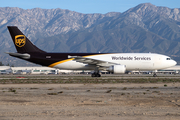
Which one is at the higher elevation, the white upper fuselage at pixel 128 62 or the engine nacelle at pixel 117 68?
the white upper fuselage at pixel 128 62

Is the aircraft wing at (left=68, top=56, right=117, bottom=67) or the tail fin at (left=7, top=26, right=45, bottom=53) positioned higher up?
the tail fin at (left=7, top=26, right=45, bottom=53)

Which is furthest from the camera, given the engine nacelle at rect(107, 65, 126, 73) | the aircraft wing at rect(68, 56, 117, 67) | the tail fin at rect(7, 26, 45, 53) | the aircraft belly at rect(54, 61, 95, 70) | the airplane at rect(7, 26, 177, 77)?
the tail fin at rect(7, 26, 45, 53)

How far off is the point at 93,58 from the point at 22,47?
12575 millimetres

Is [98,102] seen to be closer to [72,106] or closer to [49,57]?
[72,106]

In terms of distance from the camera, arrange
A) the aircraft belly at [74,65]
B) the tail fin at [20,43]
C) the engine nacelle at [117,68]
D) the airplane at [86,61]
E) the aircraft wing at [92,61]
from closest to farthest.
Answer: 1. the engine nacelle at [117,68]
2. the aircraft wing at [92,61]
3. the airplane at [86,61]
4. the aircraft belly at [74,65]
5. the tail fin at [20,43]

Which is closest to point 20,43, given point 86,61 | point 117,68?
point 86,61

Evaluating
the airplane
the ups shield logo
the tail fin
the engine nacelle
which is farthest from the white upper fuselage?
the ups shield logo

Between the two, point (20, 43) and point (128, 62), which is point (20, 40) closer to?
point (20, 43)

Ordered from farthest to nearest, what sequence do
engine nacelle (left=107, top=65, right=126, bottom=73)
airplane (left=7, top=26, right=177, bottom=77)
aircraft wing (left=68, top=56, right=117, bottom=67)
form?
airplane (left=7, top=26, right=177, bottom=77) < aircraft wing (left=68, top=56, right=117, bottom=67) < engine nacelle (left=107, top=65, right=126, bottom=73)

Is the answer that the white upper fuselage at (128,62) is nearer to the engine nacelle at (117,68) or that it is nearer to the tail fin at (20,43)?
the engine nacelle at (117,68)

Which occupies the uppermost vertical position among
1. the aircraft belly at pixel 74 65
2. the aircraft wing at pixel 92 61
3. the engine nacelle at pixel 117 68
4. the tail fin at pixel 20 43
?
the tail fin at pixel 20 43

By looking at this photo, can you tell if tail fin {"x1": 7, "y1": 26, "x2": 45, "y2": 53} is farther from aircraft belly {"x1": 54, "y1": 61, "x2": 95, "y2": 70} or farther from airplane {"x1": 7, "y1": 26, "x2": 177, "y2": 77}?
aircraft belly {"x1": 54, "y1": 61, "x2": 95, "y2": 70}

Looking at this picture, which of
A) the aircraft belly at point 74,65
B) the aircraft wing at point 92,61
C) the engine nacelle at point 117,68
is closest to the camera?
the engine nacelle at point 117,68

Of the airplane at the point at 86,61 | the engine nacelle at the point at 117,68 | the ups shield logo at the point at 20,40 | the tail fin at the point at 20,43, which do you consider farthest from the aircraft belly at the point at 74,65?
the ups shield logo at the point at 20,40
